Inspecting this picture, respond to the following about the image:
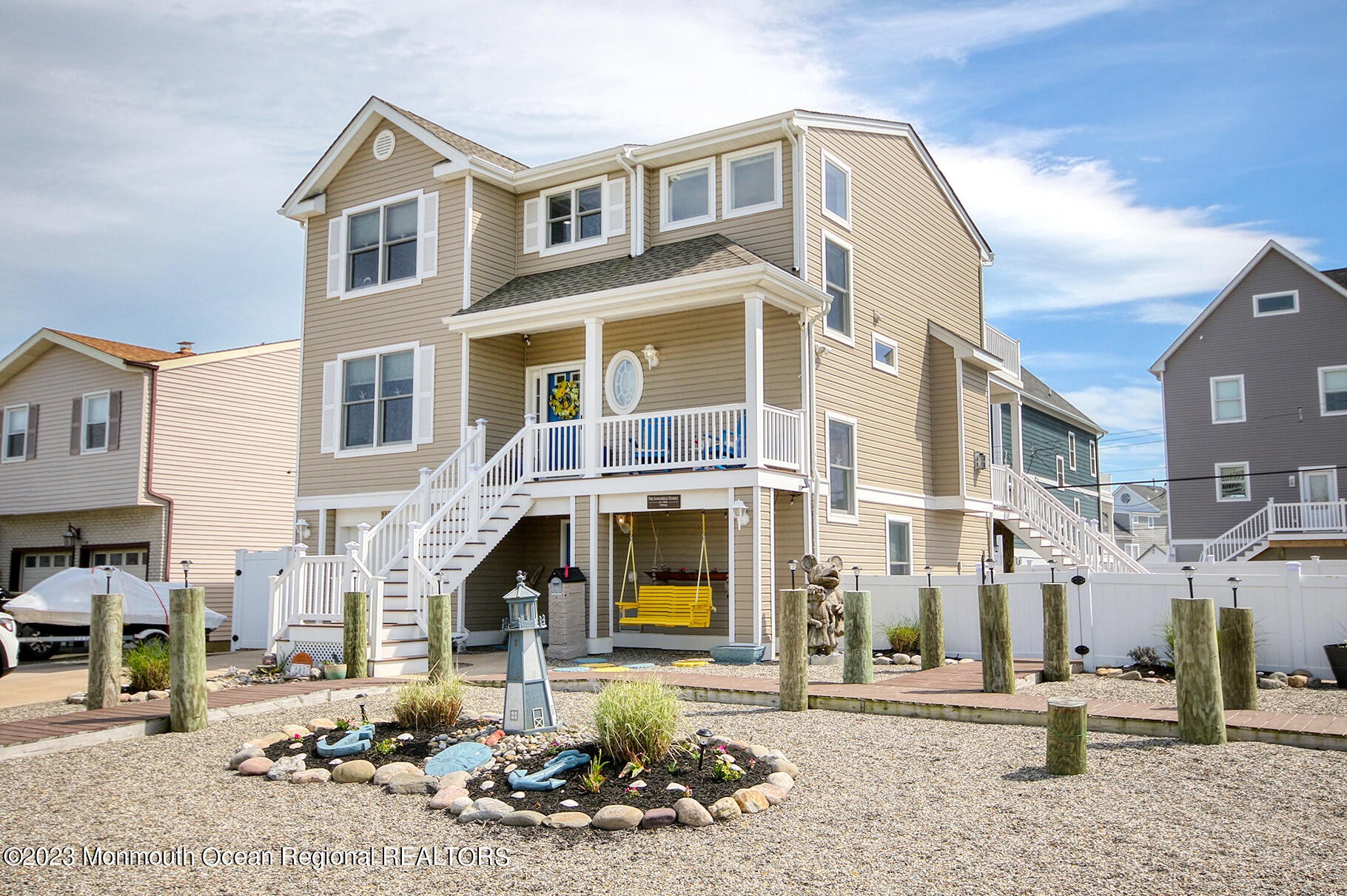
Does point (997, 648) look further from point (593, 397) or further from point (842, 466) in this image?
point (593, 397)

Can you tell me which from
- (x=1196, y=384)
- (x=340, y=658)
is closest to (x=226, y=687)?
(x=340, y=658)

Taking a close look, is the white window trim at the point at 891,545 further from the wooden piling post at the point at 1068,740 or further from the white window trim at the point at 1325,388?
the white window trim at the point at 1325,388

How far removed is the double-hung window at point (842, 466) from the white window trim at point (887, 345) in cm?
159

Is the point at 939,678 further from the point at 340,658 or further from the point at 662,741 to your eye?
the point at 340,658

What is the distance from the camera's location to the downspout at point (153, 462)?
23.4m

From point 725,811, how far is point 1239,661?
18.8 feet

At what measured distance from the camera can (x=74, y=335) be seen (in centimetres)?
2545

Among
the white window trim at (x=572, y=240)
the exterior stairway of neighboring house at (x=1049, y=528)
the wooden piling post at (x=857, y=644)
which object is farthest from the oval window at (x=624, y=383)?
the exterior stairway of neighboring house at (x=1049, y=528)

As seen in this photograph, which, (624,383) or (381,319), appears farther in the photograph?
(381,319)

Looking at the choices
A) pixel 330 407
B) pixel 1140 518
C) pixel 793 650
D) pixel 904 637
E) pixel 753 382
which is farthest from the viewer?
Result: pixel 1140 518

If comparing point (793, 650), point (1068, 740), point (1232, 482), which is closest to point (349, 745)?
point (793, 650)

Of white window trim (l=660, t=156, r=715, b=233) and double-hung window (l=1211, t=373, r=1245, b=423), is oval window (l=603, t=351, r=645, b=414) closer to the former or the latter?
white window trim (l=660, t=156, r=715, b=233)

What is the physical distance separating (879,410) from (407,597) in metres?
9.12

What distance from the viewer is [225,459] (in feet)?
82.4
